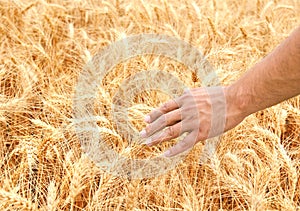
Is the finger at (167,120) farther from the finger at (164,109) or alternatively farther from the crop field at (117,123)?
the crop field at (117,123)

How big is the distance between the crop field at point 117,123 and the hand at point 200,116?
0.69ft

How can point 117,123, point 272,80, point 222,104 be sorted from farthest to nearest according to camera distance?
point 117,123, point 222,104, point 272,80

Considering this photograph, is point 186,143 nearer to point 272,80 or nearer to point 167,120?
point 167,120

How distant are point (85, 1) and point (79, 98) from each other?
1001mm

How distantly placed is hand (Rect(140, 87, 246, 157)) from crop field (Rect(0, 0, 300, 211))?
8.3 inches

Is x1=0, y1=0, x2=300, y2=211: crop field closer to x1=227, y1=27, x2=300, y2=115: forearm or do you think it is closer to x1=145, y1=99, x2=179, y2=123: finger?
x1=145, y1=99, x2=179, y2=123: finger

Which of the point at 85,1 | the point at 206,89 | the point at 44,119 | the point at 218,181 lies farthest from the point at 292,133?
the point at 85,1

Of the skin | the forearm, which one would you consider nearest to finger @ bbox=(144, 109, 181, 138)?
the skin

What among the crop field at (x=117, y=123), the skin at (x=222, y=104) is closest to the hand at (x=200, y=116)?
the skin at (x=222, y=104)

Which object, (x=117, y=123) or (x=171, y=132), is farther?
(x=117, y=123)

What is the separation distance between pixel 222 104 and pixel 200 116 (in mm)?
67

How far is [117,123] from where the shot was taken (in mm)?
1453

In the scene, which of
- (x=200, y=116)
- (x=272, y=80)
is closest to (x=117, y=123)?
(x=200, y=116)

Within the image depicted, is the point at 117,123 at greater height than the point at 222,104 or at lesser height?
lesser
